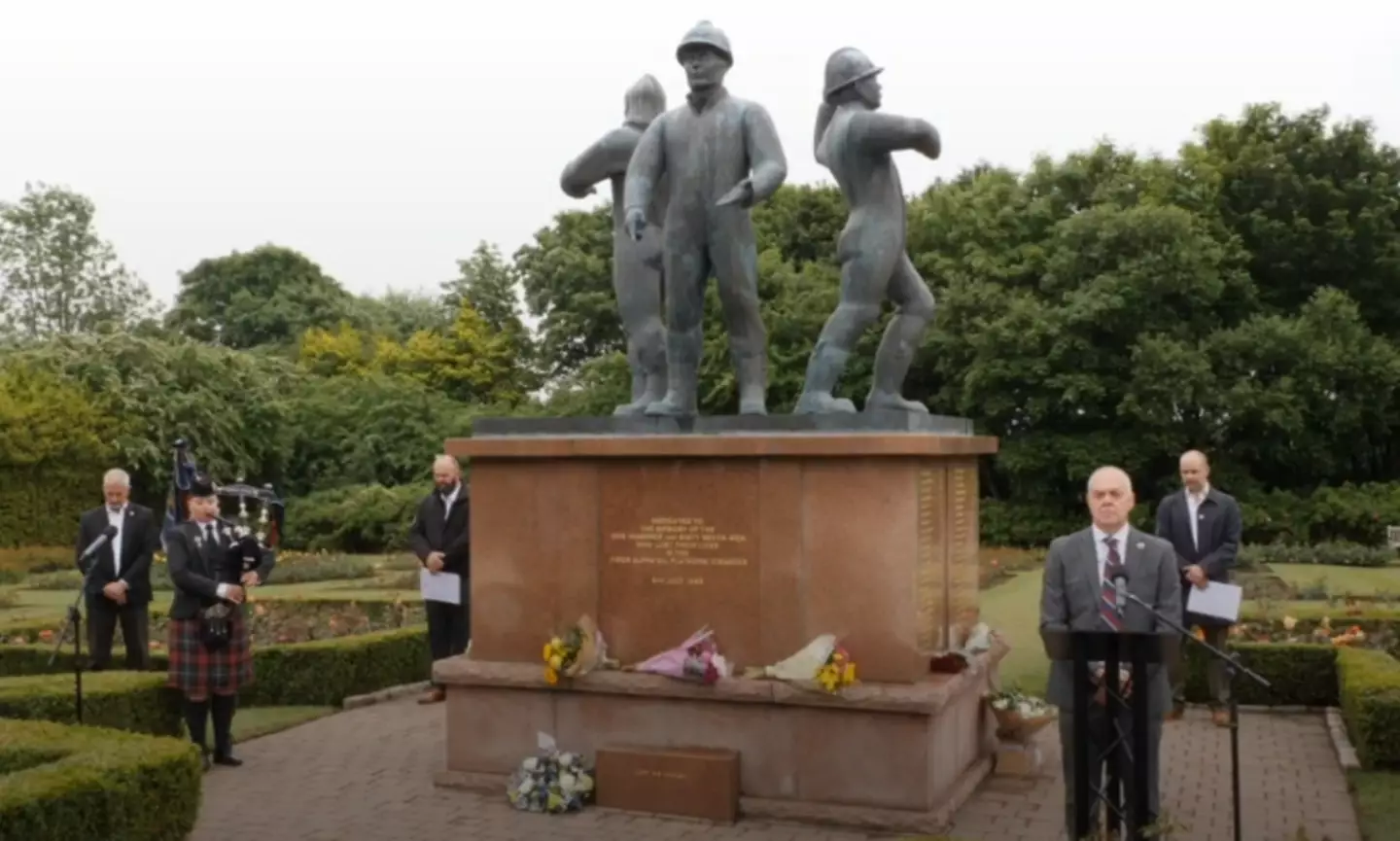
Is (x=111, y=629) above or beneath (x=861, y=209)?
beneath

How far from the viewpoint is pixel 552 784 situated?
7297 millimetres

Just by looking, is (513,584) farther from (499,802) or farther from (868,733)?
(868,733)

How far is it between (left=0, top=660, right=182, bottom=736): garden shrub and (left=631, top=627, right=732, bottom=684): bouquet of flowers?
3465 millimetres

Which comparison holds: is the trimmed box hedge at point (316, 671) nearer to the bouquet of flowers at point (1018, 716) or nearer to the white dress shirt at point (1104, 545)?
the bouquet of flowers at point (1018, 716)

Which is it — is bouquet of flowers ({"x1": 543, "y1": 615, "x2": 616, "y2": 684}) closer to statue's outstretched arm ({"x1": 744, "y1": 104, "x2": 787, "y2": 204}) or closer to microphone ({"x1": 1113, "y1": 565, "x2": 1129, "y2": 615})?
statue's outstretched arm ({"x1": 744, "y1": 104, "x2": 787, "y2": 204})

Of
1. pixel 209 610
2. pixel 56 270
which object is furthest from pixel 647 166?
pixel 56 270

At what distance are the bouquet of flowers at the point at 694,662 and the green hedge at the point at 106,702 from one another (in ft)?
11.4

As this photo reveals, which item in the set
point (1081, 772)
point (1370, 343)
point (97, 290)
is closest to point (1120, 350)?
point (1370, 343)

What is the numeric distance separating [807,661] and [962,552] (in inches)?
63.1

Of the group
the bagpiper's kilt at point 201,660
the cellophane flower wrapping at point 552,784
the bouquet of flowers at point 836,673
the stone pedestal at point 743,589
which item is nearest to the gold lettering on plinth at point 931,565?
the stone pedestal at point 743,589

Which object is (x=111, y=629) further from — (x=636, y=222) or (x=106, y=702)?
(x=636, y=222)

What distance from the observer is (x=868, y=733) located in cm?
693

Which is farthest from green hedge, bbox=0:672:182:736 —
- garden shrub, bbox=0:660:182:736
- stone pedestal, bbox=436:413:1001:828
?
stone pedestal, bbox=436:413:1001:828

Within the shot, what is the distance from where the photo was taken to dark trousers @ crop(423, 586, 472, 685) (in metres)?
10.1
